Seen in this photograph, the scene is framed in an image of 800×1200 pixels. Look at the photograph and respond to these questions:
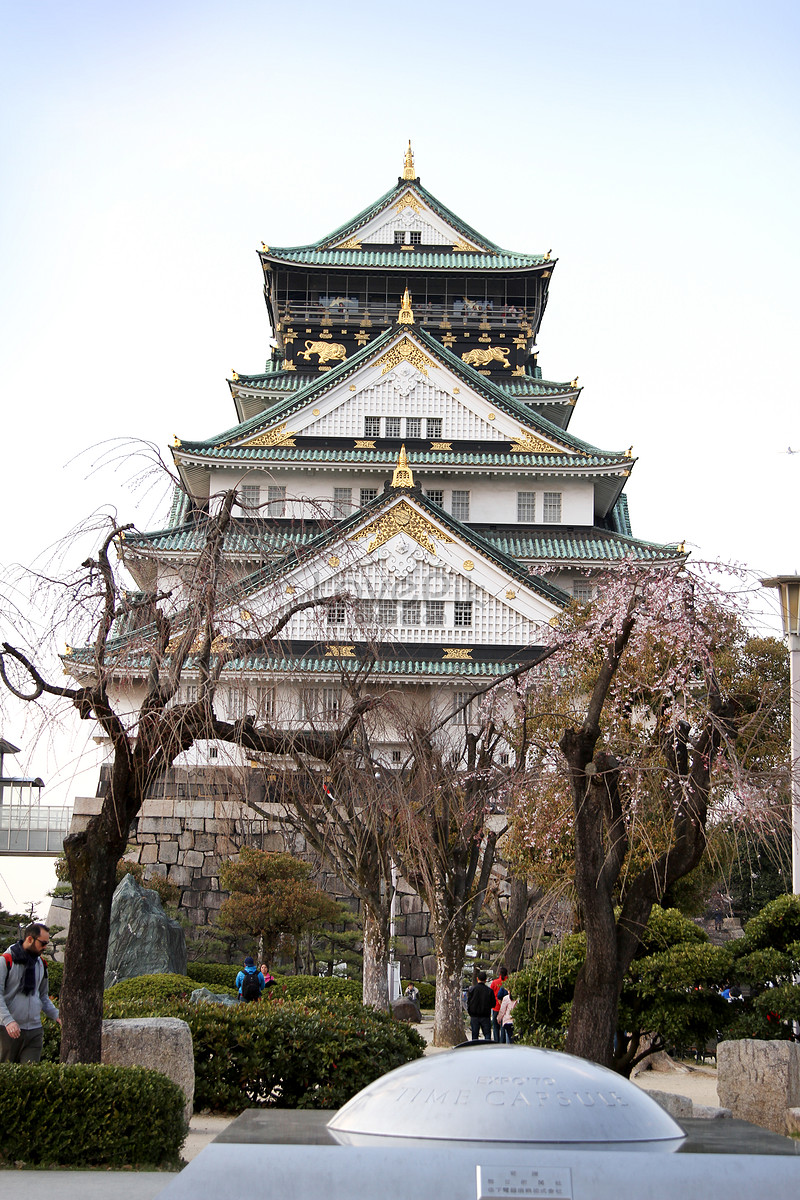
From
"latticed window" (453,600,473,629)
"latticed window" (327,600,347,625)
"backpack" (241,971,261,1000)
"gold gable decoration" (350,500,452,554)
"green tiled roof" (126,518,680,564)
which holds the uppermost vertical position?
"green tiled roof" (126,518,680,564)

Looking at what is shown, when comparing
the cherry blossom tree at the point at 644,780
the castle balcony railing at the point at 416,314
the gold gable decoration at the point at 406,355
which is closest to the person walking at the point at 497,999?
the cherry blossom tree at the point at 644,780

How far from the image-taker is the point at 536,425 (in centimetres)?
3684

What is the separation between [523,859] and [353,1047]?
27.9 feet

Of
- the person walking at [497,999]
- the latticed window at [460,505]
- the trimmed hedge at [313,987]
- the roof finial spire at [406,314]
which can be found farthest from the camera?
the roof finial spire at [406,314]

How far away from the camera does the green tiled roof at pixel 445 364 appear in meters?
36.4

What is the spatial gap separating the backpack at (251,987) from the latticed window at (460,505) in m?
21.3

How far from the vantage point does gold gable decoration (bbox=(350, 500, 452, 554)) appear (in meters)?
30.0

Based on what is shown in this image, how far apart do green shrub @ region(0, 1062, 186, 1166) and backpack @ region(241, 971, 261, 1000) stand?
385 inches

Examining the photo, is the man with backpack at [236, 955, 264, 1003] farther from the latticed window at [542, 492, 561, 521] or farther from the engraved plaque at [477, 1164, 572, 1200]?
the latticed window at [542, 492, 561, 521]

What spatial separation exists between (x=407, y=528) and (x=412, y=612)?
2.19 m

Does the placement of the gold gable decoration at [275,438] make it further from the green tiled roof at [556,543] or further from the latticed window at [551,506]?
the latticed window at [551,506]

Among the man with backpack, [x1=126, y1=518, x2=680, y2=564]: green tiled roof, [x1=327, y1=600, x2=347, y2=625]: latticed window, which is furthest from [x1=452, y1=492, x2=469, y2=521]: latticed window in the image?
the man with backpack

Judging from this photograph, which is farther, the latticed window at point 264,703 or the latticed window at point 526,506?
the latticed window at point 526,506

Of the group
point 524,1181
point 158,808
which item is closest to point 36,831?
point 158,808
